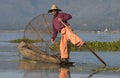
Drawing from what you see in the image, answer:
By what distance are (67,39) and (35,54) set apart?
7.81 ft

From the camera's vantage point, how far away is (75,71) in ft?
58.2

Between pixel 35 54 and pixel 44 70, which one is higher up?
pixel 35 54

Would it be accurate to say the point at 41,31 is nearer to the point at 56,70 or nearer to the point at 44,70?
the point at 44,70

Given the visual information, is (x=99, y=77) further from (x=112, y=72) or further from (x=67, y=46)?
(x=67, y=46)

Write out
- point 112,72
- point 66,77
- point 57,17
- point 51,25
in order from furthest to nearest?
point 51,25, point 57,17, point 112,72, point 66,77

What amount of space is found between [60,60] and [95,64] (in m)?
1.36


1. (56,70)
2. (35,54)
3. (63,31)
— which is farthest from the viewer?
(35,54)

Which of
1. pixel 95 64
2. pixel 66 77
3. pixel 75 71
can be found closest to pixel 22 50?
pixel 95 64

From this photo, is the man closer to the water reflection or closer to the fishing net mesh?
the water reflection

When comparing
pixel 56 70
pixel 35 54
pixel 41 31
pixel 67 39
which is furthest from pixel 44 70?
pixel 41 31

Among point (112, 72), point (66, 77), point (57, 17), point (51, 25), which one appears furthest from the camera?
point (51, 25)

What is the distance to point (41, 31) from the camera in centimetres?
2145

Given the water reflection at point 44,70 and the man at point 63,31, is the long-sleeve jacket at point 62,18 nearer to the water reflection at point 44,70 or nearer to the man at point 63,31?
the man at point 63,31

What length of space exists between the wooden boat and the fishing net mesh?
182 millimetres
